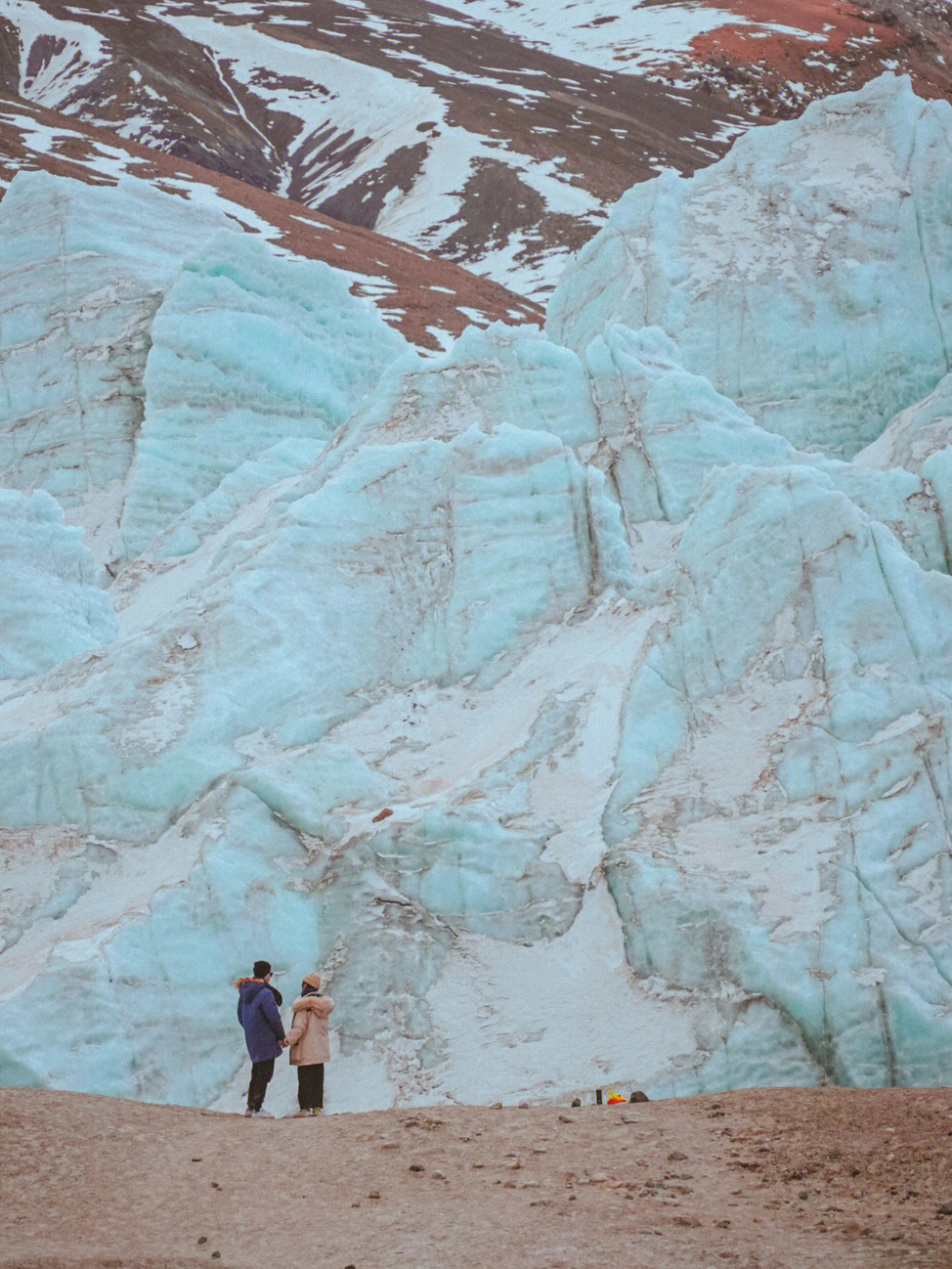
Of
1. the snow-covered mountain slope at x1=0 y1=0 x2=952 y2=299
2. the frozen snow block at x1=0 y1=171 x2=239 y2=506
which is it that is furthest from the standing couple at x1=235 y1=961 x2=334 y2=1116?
the snow-covered mountain slope at x1=0 y1=0 x2=952 y2=299

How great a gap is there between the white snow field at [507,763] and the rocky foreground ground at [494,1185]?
1.74 metres

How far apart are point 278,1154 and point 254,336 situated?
15992mm

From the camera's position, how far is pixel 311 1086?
7.89 meters

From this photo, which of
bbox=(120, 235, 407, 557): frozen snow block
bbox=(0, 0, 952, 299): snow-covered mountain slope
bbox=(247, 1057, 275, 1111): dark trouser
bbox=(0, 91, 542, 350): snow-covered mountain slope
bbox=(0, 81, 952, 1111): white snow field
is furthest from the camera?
bbox=(0, 0, 952, 299): snow-covered mountain slope

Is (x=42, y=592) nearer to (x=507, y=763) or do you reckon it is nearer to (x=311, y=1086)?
(x=507, y=763)

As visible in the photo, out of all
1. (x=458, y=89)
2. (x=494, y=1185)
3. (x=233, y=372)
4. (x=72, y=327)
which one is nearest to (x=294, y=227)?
(x=458, y=89)

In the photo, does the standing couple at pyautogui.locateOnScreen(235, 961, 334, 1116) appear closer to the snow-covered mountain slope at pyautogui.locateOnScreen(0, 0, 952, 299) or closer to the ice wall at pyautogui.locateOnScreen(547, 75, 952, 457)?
the ice wall at pyautogui.locateOnScreen(547, 75, 952, 457)

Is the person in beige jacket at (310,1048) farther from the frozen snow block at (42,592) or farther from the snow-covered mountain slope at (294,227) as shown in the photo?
the snow-covered mountain slope at (294,227)

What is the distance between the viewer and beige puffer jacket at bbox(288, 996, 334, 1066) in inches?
309

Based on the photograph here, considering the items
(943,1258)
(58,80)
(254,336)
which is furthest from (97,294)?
(58,80)

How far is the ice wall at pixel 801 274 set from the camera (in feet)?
64.9

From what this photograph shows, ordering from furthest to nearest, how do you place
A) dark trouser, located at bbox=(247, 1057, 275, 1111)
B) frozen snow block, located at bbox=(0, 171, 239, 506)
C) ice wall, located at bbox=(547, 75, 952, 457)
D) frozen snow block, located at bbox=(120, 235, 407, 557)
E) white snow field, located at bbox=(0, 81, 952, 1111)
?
1. frozen snow block, located at bbox=(0, 171, 239, 506)
2. frozen snow block, located at bbox=(120, 235, 407, 557)
3. ice wall, located at bbox=(547, 75, 952, 457)
4. white snow field, located at bbox=(0, 81, 952, 1111)
5. dark trouser, located at bbox=(247, 1057, 275, 1111)

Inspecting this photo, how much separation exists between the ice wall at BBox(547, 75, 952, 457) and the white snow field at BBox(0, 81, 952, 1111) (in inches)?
175

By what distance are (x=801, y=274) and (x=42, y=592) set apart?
1101cm
